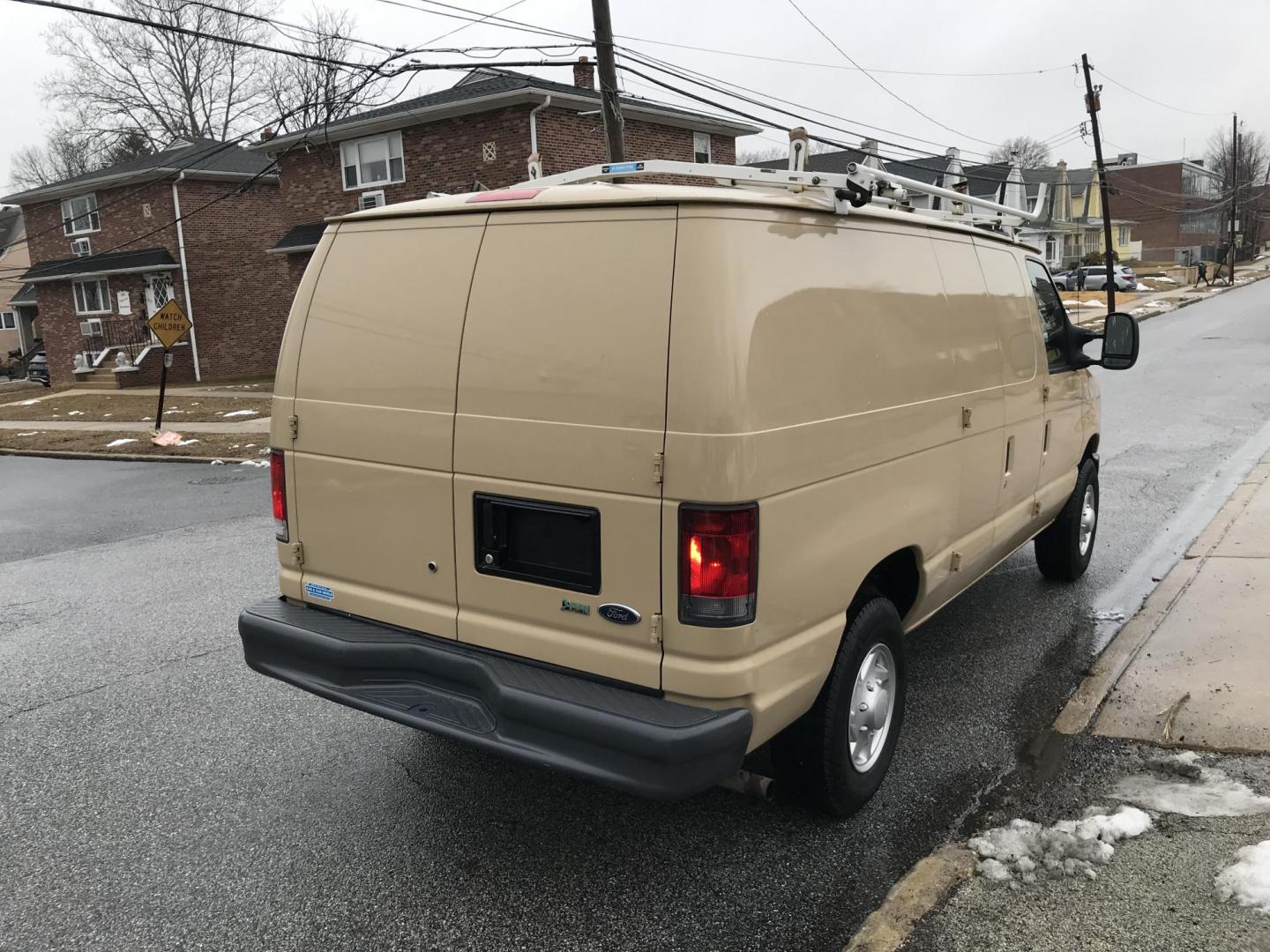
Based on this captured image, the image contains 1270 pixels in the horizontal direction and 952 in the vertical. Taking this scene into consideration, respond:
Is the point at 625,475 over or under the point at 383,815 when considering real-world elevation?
over

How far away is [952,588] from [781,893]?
1782 millimetres

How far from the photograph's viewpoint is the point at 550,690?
3.01 metres

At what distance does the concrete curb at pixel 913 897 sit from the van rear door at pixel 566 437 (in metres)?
0.96

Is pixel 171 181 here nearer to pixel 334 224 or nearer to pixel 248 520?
pixel 248 520

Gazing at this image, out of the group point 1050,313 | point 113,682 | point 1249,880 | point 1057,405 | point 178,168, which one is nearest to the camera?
point 1249,880

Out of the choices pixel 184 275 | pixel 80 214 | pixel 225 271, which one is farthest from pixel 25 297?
pixel 225 271

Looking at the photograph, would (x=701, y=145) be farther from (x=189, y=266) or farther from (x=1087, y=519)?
(x=1087, y=519)

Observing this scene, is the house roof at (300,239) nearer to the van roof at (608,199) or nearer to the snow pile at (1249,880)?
the van roof at (608,199)

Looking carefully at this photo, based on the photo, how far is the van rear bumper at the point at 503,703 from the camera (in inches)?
109

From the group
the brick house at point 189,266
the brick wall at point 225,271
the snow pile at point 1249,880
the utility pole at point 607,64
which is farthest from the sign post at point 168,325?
the snow pile at point 1249,880

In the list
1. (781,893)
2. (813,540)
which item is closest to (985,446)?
(813,540)

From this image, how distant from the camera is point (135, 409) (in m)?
23.7

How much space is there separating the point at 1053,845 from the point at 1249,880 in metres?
0.55

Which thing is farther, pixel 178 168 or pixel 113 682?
pixel 178 168
